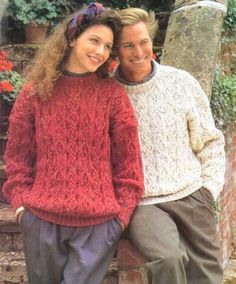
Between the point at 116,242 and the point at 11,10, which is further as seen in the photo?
the point at 11,10

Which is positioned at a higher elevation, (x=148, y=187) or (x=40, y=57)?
(x=40, y=57)

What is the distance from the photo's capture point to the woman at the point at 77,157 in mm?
2324

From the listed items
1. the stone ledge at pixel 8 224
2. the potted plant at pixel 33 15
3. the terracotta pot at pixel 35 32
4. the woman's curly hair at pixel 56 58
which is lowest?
the stone ledge at pixel 8 224

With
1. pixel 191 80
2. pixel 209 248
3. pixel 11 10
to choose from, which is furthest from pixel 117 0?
pixel 209 248

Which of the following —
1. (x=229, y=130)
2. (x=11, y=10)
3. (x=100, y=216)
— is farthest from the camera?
(x=11, y=10)

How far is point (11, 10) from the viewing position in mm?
4965

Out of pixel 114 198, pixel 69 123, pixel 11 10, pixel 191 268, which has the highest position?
pixel 11 10

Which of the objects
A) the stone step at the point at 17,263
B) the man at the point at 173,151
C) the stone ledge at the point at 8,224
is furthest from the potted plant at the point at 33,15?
the man at the point at 173,151

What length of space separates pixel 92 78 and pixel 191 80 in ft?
1.59

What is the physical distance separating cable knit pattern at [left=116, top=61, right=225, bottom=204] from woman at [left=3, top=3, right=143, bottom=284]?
0.11m

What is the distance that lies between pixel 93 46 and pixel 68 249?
0.87 meters

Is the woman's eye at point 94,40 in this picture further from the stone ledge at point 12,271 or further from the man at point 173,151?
the stone ledge at point 12,271

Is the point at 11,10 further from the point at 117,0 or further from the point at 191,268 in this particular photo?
the point at 191,268

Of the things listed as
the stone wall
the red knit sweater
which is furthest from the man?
the stone wall
